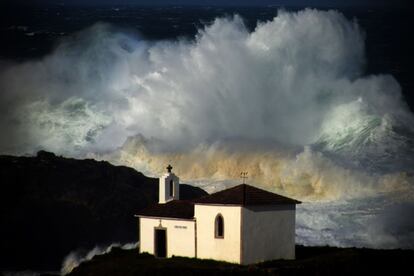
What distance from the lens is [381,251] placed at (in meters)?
69.9

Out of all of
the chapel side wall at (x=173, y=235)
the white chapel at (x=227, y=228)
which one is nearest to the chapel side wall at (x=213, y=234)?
the white chapel at (x=227, y=228)

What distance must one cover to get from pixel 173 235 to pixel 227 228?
279 cm

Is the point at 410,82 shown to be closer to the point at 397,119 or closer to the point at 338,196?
the point at 397,119

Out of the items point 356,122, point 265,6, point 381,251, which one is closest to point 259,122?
point 356,122

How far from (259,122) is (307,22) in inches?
250

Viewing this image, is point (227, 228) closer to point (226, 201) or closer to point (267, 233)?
point (226, 201)

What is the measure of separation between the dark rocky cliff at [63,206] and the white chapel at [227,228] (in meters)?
17.9

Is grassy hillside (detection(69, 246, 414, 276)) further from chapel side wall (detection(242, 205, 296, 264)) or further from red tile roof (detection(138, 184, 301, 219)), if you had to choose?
red tile roof (detection(138, 184, 301, 219))

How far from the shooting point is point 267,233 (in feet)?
221

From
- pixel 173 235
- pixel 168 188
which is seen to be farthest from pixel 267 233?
pixel 168 188

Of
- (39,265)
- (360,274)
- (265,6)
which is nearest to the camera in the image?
(360,274)

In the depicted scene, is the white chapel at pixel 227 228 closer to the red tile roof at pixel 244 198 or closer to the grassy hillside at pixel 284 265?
the red tile roof at pixel 244 198

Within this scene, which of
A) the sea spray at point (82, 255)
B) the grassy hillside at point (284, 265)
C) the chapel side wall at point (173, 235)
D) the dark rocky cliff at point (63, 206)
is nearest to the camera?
the grassy hillside at point (284, 265)

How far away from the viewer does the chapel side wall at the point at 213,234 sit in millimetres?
66500
